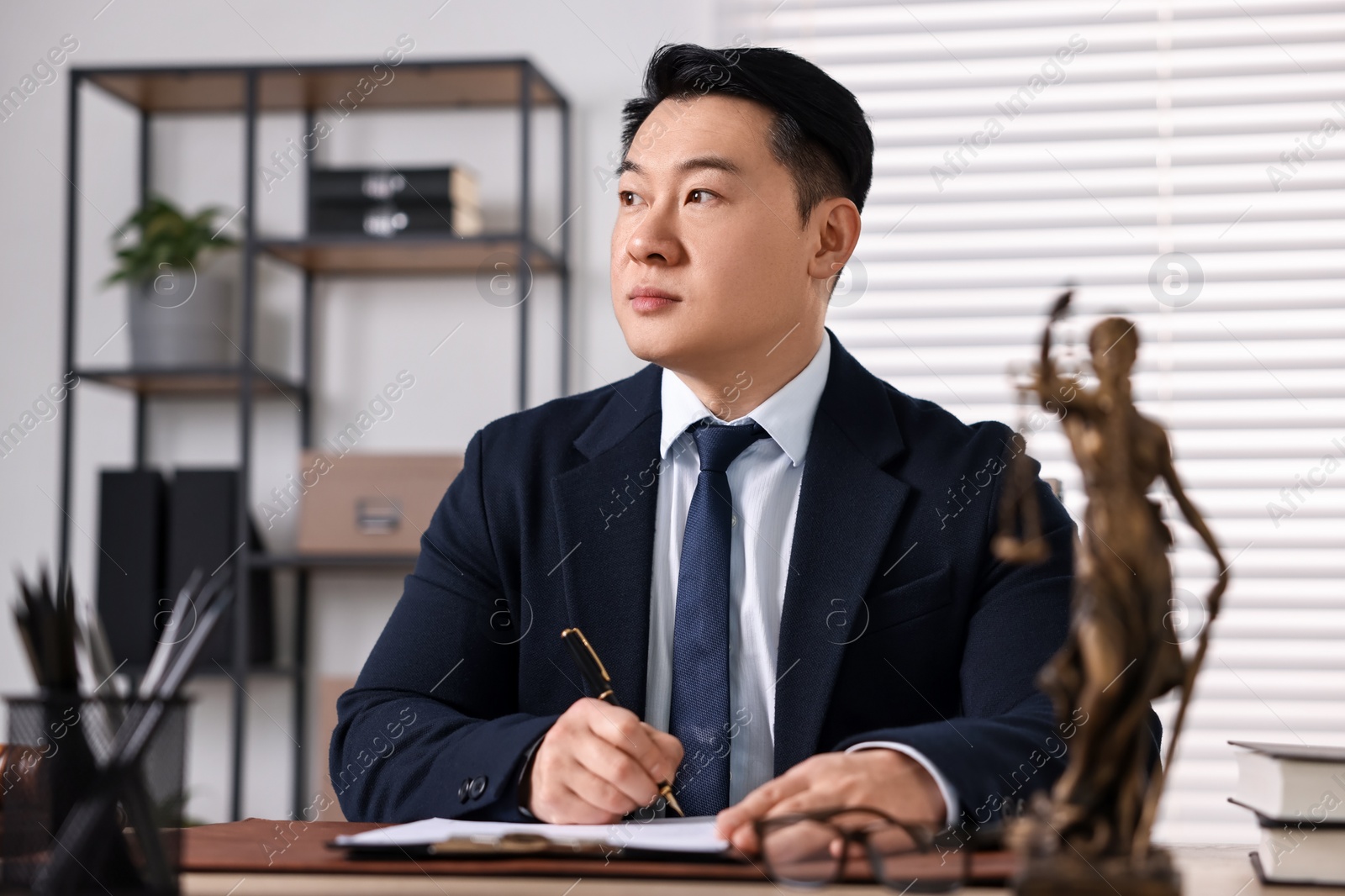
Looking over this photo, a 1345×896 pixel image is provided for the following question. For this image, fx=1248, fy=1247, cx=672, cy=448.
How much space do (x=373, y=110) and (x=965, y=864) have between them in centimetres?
277

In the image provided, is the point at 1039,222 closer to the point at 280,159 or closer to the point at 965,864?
the point at 280,159

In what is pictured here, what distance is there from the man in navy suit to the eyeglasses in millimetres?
468

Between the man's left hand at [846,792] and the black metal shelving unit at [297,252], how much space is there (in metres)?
1.89

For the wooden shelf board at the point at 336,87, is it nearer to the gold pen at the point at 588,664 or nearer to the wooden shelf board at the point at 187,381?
the wooden shelf board at the point at 187,381

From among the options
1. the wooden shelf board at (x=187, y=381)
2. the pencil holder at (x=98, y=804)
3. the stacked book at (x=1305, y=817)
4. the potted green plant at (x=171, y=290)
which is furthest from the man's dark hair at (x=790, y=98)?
the potted green plant at (x=171, y=290)

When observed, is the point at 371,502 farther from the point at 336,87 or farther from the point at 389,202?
the point at 336,87

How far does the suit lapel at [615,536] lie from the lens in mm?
1425

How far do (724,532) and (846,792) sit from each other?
1.75 feet

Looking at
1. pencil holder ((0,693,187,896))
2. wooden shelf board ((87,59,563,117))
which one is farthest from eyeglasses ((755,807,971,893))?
wooden shelf board ((87,59,563,117))

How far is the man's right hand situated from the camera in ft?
3.48

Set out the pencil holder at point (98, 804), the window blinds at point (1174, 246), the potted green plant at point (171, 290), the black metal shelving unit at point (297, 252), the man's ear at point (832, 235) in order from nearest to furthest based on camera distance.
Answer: the pencil holder at point (98, 804) < the man's ear at point (832, 235) < the window blinds at point (1174, 246) < the black metal shelving unit at point (297, 252) < the potted green plant at point (171, 290)

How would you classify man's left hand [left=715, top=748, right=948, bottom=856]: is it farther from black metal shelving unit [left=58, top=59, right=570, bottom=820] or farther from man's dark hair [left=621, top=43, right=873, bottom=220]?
black metal shelving unit [left=58, top=59, right=570, bottom=820]

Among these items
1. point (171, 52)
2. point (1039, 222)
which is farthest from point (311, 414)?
point (1039, 222)

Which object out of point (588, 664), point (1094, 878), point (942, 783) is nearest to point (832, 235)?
point (588, 664)
